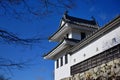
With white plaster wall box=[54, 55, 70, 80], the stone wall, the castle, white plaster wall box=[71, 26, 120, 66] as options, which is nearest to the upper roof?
the castle

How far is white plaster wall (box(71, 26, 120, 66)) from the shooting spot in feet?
46.7

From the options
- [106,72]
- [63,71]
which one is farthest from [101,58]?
[63,71]

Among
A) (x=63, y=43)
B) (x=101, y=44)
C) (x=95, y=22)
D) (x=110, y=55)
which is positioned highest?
(x=95, y=22)

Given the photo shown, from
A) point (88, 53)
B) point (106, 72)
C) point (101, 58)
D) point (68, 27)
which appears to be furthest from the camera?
point (68, 27)

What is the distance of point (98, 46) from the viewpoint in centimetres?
1595

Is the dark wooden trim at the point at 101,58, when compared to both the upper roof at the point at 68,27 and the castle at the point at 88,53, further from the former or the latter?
the upper roof at the point at 68,27

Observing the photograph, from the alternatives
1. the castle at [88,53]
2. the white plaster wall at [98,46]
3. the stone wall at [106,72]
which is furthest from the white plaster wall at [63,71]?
the stone wall at [106,72]

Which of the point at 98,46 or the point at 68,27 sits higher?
the point at 68,27

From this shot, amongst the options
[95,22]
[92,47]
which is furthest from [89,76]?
[95,22]

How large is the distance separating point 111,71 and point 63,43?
10.9 metres

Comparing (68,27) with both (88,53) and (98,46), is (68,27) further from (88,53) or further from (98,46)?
(98,46)

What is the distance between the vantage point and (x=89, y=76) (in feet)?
40.7

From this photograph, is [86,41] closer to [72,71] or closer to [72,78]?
[72,71]

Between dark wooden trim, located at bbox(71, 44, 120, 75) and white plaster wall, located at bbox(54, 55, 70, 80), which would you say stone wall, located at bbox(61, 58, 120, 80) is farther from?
white plaster wall, located at bbox(54, 55, 70, 80)
